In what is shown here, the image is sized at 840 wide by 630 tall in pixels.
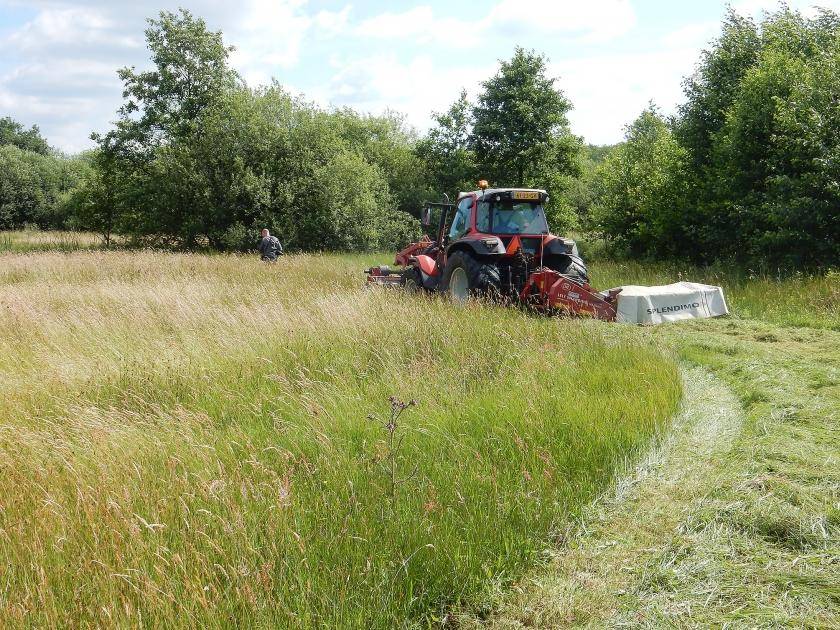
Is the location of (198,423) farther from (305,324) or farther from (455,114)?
(455,114)

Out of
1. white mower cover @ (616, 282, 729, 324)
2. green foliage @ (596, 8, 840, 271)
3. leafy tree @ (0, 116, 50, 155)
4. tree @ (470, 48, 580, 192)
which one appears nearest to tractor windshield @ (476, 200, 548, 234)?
white mower cover @ (616, 282, 729, 324)

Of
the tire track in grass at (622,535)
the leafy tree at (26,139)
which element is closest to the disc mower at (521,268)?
the tire track in grass at (622,535)

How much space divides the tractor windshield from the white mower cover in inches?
66.2

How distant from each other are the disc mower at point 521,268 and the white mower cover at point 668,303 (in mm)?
13

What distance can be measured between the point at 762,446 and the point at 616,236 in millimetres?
15507

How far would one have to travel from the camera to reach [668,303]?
8.11 meters

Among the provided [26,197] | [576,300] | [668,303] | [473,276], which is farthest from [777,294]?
[26,197]

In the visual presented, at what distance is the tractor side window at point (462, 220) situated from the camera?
9297 mm

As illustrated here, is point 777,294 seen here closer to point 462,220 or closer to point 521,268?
point 521,268

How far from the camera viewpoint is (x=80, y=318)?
763 cm

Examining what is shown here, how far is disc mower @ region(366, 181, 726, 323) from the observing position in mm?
7863

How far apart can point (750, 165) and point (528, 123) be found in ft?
43.2

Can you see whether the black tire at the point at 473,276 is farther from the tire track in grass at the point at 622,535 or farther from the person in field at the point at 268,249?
the person in field at the point at 268,249

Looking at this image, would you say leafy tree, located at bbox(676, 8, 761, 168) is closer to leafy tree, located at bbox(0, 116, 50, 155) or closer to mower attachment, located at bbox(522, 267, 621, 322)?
mower attachment, located at bbox(522, 267, 621, 322)
